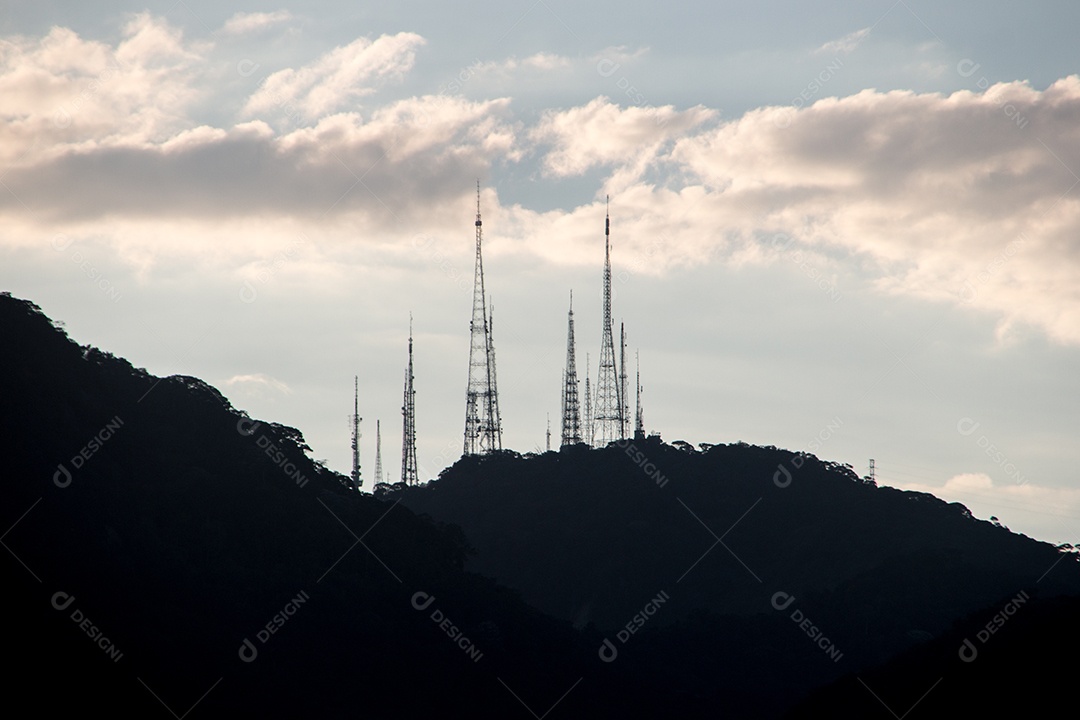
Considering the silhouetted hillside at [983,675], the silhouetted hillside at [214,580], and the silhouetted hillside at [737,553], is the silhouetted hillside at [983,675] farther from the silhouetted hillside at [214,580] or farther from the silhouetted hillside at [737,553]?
the silhouetted hillside at [737,553]

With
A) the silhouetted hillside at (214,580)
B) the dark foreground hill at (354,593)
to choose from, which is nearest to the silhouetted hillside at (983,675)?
the dark foreground hill at (354,593)

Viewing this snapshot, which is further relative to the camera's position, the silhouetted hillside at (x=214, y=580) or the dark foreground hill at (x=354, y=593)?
the dark foreground hill at (x=354, y=593)

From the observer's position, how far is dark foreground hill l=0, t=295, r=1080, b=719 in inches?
2400

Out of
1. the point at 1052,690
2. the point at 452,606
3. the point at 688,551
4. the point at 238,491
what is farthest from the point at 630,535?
the point at 1052,690

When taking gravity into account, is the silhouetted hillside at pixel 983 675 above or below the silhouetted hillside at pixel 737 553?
below

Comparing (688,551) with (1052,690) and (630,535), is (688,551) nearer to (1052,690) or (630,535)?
(630,535)

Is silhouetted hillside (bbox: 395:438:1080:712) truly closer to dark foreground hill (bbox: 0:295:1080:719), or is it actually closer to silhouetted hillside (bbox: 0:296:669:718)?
dark foreground hill (bbox: 0:295:1080:719)

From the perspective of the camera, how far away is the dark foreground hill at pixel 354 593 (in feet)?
200

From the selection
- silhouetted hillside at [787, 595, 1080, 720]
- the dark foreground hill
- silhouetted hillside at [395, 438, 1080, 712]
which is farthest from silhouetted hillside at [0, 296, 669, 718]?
silhouetted hillside at [787, 595, 1080, 720]

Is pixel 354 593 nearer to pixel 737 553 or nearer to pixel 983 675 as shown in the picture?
pixel 983 675

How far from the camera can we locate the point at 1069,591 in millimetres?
104062

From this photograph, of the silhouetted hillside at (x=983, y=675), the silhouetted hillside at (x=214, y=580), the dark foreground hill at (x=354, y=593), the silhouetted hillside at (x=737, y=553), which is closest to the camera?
the silhouetted hillside at (x=983, y=675)

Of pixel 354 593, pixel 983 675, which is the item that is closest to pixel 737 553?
pixel 354 593

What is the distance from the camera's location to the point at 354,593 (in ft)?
250
